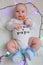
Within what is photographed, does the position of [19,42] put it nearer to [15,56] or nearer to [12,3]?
[15,56]

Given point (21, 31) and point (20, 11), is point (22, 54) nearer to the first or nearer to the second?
point (21, 31)

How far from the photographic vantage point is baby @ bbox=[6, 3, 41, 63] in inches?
47.6

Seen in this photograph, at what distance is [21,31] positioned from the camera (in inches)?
47.8

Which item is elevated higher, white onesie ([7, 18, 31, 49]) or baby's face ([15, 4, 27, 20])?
baby's face ([15, 4, 27, 20])

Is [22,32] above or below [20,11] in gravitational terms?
below

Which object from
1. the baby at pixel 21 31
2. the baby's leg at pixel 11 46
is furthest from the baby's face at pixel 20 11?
the baby's leg at pixel 11 46

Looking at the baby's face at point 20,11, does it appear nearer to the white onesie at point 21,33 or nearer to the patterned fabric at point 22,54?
the white onesie at point 21,33

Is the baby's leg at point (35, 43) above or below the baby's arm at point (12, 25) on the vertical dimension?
below

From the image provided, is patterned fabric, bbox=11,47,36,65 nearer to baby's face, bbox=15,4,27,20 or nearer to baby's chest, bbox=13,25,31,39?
baby's chest, bbox=13,25,31,39

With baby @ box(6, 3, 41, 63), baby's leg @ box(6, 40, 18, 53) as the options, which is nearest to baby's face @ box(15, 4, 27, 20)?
baby @ box(6, 3, 41, 63)

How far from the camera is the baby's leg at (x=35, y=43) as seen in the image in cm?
121

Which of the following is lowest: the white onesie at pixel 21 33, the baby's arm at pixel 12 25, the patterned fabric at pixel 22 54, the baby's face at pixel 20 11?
the patterned fabric at pixel 22 54

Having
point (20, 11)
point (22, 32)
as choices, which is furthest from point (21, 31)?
point (20, 11)

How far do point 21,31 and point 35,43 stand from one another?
10 centimetres
